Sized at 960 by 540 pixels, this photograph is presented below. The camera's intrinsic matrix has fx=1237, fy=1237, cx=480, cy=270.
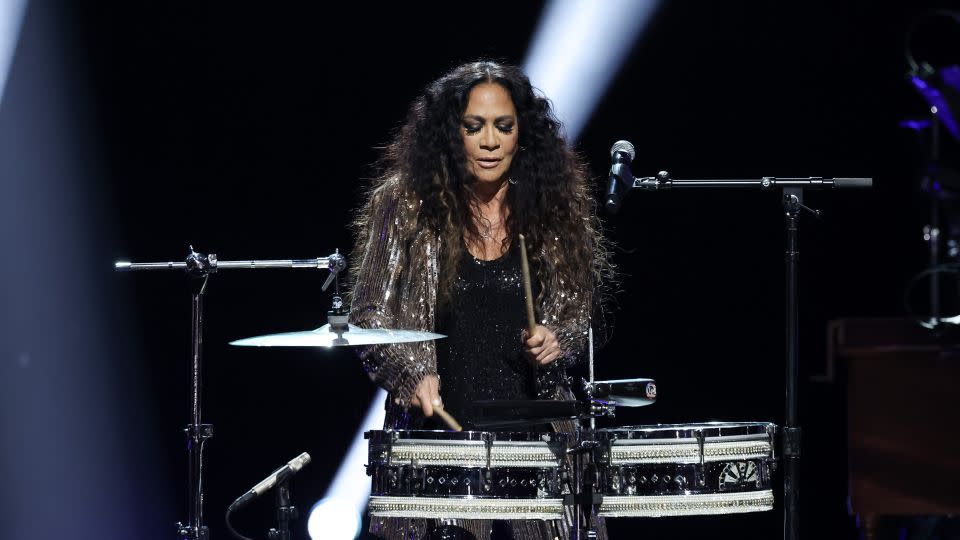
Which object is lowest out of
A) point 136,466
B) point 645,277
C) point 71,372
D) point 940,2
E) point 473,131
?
point 136,466

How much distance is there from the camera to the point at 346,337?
2824 mm

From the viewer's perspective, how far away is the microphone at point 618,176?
3.04m

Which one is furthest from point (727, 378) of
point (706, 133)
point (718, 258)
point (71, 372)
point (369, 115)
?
point (71, 372)

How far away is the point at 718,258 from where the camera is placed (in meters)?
4.70

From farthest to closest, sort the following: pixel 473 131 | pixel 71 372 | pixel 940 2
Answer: pixel 71 372, pixel 940 2, pixel 473 131

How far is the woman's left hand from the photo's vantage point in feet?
9.45

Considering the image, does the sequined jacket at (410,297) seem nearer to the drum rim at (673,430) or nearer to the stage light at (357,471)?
the drum rim at (673,430)

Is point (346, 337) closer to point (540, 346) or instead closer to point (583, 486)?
point (540, 346)

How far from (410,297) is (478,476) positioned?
0.61 metres

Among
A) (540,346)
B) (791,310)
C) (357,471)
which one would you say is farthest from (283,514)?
(357,471)

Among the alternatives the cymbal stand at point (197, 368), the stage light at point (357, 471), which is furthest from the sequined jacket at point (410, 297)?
the stage light at point (357, 471)

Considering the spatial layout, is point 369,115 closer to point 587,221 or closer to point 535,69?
point 535,69

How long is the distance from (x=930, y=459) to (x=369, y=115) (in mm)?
2434

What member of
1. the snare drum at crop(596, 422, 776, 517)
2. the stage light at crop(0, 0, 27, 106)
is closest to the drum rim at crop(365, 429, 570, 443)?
the snare drum at crop(596, 422, 776, 517)
